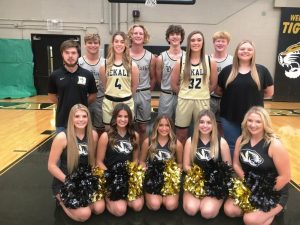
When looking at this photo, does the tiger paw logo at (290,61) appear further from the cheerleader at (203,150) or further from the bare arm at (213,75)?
the cheerleader at (203,150)

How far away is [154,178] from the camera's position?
2479mm

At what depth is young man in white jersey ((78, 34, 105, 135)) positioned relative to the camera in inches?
127

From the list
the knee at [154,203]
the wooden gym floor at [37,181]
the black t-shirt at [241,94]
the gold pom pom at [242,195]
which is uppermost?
the black t-shirt at [241,94]

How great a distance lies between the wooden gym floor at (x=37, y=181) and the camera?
7.72 feet

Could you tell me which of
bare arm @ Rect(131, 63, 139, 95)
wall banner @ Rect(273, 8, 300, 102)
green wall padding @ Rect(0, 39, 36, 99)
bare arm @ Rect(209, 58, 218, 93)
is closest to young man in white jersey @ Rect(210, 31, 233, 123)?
bare arm @ Rect(209, 58, 218, 93)

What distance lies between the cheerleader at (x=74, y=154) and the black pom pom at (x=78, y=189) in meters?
0.02

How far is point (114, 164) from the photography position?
8.38 ft

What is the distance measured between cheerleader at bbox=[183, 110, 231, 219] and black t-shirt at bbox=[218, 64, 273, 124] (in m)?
0.41

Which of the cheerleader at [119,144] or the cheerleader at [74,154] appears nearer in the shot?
the cheerleader at [74,154]

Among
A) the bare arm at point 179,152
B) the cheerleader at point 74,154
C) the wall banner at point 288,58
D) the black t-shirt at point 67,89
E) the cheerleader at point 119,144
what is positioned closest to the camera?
the cheerleader at point 74,154

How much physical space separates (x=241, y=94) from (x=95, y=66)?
1532mm

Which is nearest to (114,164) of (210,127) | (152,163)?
(152,163)

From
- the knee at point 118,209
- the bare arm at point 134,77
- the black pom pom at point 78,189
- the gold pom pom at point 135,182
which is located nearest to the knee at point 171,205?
the gold pom pom at point 135,182

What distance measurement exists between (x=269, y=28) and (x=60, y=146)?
7639mm
